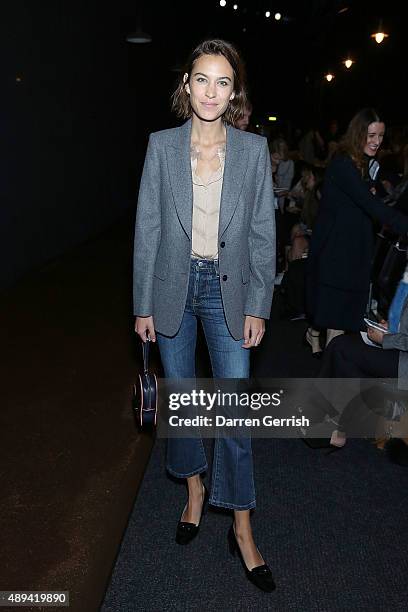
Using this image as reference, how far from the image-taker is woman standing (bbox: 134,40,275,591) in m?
2.13

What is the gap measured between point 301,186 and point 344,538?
6.44 metres

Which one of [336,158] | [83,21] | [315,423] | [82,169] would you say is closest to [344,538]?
[315,423]

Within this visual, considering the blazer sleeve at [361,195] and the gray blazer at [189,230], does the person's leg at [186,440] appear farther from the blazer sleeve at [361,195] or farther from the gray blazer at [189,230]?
the blazer sleeve at [361,195]

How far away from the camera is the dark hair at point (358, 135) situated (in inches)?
145

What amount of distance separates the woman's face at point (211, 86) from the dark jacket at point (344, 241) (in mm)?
1785

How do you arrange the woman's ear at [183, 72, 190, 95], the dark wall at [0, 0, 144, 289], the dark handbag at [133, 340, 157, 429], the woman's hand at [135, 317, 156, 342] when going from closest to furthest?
the woman's ear at [183, 72, 190, 95]
the woman's hand at [135, 317, 156, 342]
the dark handbag at [133, 340, 157, 429]
the dark wall at [0, 0, 144, 289]

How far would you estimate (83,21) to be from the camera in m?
9.00

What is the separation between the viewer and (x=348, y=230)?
3902mm

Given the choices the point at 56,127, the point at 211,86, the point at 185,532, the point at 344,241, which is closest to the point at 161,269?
the point at 211,86

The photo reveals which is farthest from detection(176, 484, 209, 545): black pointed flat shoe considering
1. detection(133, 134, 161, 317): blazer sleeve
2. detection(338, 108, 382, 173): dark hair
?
detection(338, 108, 382, 173): dark hair

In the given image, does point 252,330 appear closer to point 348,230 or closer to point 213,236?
point 213,236

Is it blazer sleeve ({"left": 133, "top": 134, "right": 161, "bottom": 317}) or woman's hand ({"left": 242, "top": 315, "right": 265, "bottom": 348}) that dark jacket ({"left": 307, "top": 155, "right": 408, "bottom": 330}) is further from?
blazer sleeve ({"left": 133, "top": 134, "right": 161, "bottom": 317})

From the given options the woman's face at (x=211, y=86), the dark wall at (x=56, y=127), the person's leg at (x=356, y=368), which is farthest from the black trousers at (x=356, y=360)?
the dark wall at (x=56, y=127)

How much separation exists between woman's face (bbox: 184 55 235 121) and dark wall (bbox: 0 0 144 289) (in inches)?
194
